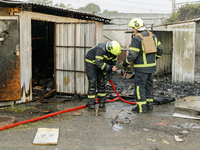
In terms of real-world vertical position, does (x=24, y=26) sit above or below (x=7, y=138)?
above

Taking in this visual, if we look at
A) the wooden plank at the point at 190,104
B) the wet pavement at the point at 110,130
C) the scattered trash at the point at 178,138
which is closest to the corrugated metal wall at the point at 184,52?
the wooden plank at the point at 190,104

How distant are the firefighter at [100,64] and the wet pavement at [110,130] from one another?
1.41 ft

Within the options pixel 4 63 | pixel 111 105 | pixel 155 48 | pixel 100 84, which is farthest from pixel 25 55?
pixel 155 48

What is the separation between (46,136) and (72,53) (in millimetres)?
4252

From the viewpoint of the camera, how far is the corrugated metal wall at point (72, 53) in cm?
803

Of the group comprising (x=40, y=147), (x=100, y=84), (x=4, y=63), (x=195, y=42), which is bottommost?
(x=40, y=147)

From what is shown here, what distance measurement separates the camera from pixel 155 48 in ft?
20.2

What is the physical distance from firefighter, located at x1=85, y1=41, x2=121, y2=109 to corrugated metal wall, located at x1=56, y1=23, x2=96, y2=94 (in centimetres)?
131

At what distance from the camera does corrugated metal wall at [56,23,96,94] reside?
8.03 meters

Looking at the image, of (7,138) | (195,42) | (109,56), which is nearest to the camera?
(7,138)

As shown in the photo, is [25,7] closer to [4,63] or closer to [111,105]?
[4,63]

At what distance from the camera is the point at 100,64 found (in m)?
6.31

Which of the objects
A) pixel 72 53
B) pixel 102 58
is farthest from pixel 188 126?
pixel 72 53

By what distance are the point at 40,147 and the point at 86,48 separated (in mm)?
4515
